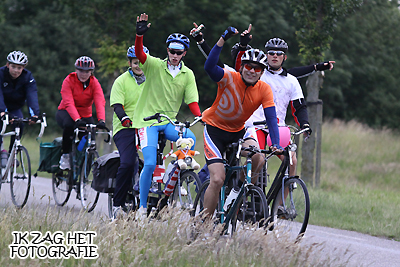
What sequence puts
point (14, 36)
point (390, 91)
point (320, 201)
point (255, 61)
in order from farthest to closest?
point (390, 91)
point (14, 36)
point (320, 201)
point (255, 61)

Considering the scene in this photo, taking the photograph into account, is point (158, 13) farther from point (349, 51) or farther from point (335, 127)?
point (349, 51)

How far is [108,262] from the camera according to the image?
4387 mm

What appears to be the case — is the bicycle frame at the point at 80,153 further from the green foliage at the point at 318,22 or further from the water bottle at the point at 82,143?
the green foliage at the point at 318,22

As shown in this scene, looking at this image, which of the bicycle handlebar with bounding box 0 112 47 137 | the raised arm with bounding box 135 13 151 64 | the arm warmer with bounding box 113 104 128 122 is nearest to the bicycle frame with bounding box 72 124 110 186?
the bicycle handlebar with bounding box 0 112 47 137

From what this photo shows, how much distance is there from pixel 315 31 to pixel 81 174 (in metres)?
5.71

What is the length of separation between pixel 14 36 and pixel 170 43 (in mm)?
29321

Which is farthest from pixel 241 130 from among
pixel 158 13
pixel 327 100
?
pixel 327 100

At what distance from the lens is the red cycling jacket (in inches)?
A: 347

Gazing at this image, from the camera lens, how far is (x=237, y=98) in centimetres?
603

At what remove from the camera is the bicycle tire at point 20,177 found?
872cm

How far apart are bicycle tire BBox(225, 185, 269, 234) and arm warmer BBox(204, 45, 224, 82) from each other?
1.21 metres

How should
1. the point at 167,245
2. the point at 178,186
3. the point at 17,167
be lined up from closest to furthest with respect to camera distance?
the point at 167,245
the point at 178,186
the point at 17,167

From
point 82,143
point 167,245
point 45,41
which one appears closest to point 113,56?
point 82,143

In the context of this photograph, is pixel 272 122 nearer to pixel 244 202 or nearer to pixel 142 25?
pixel 244 202
